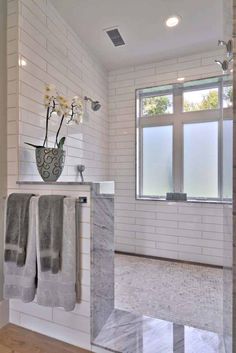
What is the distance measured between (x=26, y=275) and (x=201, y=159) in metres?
2.42

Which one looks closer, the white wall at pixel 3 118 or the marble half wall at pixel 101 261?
the marble half wall at pixel 101 261

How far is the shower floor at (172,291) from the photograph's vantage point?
1871 mm

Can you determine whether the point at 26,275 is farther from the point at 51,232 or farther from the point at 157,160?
the point at 157,160

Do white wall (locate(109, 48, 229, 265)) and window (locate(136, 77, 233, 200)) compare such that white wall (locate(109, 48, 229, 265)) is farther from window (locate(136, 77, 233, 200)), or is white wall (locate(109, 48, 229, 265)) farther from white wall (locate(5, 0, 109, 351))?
white wall (locate(5, 0, 109, 351))

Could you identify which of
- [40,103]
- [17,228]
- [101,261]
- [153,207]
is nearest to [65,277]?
[101,261]

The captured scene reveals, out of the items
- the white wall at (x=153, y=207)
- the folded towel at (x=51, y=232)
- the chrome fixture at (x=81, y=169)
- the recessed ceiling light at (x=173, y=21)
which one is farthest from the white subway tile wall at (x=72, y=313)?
the recessed ceiling light at (x=173, y=21)

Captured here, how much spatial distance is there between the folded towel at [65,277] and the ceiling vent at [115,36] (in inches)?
75.7

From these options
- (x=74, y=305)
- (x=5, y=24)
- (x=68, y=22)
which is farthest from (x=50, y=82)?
(x=74, y=305)

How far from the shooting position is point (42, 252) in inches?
59.5

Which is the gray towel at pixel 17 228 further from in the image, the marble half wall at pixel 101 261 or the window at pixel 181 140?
the window at pixel 181 140

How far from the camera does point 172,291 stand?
2.27 metres

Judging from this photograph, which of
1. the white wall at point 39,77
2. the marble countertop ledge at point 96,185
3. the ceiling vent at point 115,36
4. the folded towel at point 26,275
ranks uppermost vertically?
the ceiling vent at point 115,36

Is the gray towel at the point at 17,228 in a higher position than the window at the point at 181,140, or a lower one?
lower

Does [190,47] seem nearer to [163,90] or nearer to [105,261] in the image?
[163,90]
